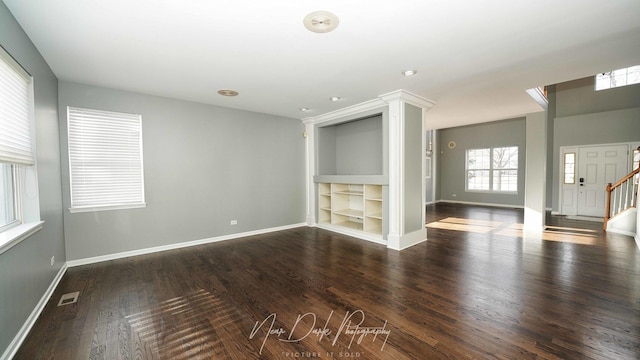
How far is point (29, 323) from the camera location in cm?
207

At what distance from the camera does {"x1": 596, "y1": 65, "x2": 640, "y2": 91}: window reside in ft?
21.0

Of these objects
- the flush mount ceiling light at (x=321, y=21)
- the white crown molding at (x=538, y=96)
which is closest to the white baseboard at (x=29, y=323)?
the flush mount ceiling light at (x=321, y=21)

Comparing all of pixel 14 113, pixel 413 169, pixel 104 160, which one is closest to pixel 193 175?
pixel 104 160

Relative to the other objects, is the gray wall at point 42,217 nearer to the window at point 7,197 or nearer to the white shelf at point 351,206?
the window at point 7,197

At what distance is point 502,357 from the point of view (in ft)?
5.53

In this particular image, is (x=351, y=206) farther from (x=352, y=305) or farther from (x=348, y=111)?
(x=352, y=305)

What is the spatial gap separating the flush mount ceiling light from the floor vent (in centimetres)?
342

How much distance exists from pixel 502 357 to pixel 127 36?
3.89 metres

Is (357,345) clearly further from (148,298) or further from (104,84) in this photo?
(104,84)

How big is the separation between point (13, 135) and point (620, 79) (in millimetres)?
11477

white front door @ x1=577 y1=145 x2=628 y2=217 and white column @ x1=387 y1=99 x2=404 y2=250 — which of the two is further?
white front door @ x1=577 y1=145 x2=628 y2=217

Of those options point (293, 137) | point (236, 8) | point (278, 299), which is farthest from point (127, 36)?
point (293, 137)

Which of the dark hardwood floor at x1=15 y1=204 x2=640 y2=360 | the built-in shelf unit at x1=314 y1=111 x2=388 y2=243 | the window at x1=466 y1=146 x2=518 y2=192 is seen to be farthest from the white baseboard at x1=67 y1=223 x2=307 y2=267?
the window at x1=466 y1=146 x2=518 y2=192

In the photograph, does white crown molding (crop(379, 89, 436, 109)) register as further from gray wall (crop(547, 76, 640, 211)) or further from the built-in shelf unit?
gray wall (crop(547, 76, 640, 211))
